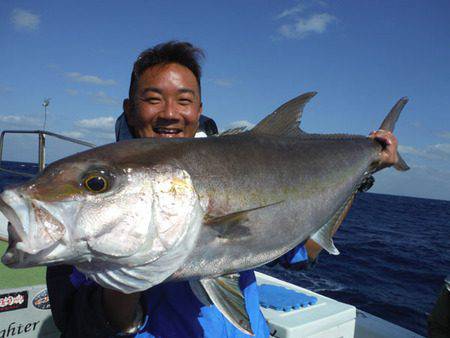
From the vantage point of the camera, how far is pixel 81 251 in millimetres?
1347

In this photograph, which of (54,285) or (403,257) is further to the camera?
(403,257)

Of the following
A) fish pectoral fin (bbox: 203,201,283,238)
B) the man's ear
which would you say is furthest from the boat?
fish pectoral fin (bbox: 203,201,283,238)

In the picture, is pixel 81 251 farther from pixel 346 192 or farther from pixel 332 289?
pixel 332 289

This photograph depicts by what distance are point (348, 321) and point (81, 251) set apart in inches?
150

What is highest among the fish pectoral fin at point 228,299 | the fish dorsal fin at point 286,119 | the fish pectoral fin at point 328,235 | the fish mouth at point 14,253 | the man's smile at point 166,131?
the fish dorsal fin at point 286,119

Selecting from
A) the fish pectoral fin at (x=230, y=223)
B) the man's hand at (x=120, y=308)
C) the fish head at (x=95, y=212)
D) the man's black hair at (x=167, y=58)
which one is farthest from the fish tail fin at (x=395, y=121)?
the man's hand at (x=120, y=308)

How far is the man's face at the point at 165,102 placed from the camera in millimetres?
2373

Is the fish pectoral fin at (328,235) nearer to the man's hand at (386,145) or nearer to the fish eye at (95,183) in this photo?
the man's hand at (386,145)

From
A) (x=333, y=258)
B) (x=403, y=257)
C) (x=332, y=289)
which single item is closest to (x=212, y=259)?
(x=332, y=289)

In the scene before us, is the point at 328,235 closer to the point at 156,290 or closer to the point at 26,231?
the point at 156,290

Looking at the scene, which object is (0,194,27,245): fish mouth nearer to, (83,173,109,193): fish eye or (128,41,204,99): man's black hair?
(83,173,109,193): fish eye

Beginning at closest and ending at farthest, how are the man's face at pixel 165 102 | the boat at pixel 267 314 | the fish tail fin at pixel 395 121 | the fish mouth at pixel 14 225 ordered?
1. the fish mouth at pixel 14 225
2. the man's face at pixel 165 102
3. the fish tail fin at pixel 395 121
4. the boat at pixel 267 314

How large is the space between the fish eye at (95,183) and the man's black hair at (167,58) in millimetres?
1184

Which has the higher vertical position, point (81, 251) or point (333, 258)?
point (81, 251)
